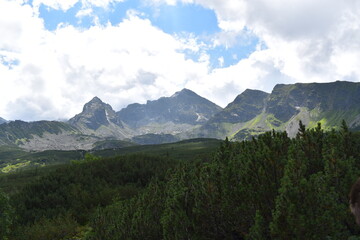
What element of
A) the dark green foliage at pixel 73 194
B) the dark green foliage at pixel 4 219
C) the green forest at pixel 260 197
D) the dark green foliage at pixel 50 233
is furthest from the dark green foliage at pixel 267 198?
the dark green foliage at pixel 50 233

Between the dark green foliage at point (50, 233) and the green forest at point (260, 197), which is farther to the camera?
the dark green foliage at point (50, 233)

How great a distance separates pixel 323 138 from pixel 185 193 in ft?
24.9

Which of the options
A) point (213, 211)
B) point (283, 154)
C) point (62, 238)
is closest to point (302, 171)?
point (283, 154)

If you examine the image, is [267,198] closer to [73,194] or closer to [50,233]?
[50,233]

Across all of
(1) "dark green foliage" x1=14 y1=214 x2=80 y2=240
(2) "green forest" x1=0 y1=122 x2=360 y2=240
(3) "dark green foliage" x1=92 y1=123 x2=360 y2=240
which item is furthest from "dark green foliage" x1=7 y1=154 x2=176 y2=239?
(3) "dark green foliage" x1=92 y1=123 x2=360 y2=240

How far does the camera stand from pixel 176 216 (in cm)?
944

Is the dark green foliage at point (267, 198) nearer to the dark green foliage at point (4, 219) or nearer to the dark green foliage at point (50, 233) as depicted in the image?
the dark green foliage at point (4, 219)

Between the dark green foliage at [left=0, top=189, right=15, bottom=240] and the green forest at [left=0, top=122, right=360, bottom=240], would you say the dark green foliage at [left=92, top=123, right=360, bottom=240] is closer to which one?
the green forest at [left=0, top=122, right=360, bottom=240]

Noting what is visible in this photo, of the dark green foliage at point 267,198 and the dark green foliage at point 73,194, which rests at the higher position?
the dark green foliage at point 267,198

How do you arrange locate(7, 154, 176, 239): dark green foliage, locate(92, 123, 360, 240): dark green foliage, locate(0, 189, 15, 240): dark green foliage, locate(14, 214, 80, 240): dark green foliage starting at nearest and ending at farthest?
locate(92, 123, 360, 240): dark green foliage
locate(0, 189, 15, 240): dark green foliage
locate(14, 214, 80, 240): dark green foliage
locate(7, 154, 176, 239): dark green foliage

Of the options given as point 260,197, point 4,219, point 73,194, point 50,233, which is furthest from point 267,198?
point 73,194

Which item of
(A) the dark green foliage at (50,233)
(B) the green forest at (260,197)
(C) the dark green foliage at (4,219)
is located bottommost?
(A) the dark green foliage at (50,233)

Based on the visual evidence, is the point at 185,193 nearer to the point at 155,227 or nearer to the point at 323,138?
the point at 155,227

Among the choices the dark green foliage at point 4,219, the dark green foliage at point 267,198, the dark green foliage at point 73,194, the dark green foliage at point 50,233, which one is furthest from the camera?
the dark green foliage at point 73,194
